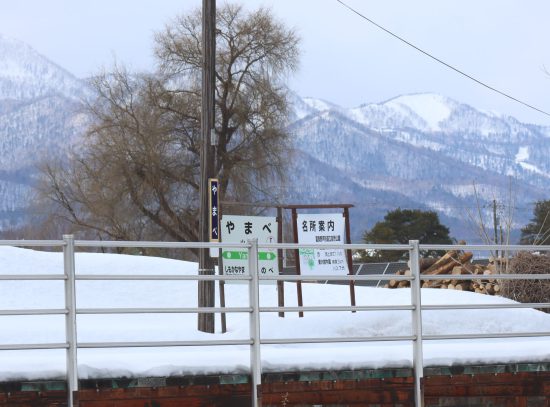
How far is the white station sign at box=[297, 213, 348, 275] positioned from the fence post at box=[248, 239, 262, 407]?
9072 millimetres

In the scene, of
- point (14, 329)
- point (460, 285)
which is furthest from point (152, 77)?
point (14, 329)

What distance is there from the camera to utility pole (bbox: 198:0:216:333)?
20.1 m

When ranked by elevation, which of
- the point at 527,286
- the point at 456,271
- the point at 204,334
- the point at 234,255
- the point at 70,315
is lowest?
the point at 204,334

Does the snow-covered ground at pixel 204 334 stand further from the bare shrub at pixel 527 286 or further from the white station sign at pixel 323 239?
the bare shrub at pixel 527 286

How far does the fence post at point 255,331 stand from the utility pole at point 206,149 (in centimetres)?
867

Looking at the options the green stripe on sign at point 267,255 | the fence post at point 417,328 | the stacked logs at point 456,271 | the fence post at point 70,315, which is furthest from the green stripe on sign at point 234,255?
the fence post at point 70,315

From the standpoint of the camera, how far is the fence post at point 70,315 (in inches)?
414

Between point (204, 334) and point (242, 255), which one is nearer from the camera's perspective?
point (204, 334)

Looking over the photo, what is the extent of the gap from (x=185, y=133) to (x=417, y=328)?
3774 cm

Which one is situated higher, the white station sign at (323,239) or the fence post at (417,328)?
the white station sign at (323,239)

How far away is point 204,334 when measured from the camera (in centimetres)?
1886

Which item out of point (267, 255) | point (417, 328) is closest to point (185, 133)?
point (267, 255)

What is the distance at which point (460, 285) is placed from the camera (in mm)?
27594

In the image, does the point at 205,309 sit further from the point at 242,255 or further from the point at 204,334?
the point at 242,255
